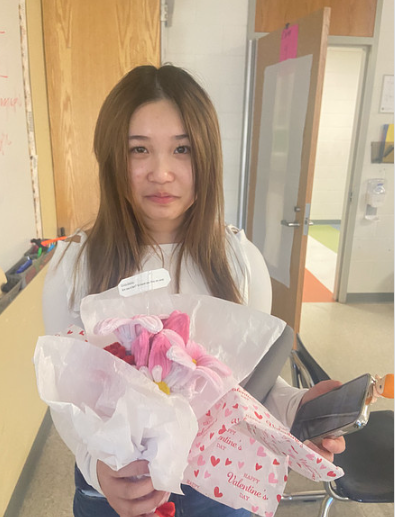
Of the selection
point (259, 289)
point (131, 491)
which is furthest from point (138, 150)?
point (131, 491)

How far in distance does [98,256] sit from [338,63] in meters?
5.83

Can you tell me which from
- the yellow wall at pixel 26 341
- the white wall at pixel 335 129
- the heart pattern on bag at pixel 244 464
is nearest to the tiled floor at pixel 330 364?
the yellow wall at pixel 26 341

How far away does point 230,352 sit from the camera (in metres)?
0.54

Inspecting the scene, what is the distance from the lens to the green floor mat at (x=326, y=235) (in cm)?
538

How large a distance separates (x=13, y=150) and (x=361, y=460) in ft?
5.22

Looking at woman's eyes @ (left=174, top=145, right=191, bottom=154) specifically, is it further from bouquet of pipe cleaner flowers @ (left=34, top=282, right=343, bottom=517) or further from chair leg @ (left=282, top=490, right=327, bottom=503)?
chair leg @ (left=282, top=490, right=327, bottom=503)

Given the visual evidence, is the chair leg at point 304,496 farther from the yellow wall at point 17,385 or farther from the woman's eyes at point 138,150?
the woman's eyes at point 138,150

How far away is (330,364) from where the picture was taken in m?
2.44

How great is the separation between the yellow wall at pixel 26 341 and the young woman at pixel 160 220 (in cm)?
66

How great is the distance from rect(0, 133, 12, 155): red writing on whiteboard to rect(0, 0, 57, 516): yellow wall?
388mm

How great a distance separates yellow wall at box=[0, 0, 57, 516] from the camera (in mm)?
1362

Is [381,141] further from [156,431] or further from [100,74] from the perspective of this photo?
[156,431]

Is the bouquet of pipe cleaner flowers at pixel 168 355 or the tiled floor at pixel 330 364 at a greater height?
the bouquet of pipe cleaner flowers at pixel 168 355

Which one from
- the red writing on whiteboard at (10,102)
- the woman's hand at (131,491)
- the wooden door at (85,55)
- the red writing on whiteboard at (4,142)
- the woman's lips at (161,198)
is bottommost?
the woman's hand at (131,491)
